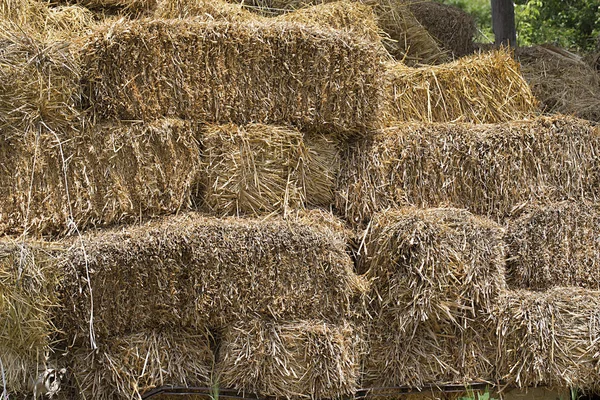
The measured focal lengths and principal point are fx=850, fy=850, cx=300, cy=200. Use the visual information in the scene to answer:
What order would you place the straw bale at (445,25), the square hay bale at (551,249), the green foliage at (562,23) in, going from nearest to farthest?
the square hay bale at (551,249)
the straw bale at (445,25)
the green foliage at (562,23)

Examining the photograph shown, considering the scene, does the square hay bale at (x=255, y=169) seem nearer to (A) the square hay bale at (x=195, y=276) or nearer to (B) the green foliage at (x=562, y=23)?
(A) the square hay bale at (x=195, y=276)

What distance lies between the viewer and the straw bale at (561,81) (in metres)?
5.55

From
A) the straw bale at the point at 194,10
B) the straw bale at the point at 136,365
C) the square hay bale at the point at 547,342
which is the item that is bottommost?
the straw bale at the point at 136,365

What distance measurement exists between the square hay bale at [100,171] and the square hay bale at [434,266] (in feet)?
3.67

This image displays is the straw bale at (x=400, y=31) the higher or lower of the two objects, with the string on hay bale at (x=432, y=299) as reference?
higher

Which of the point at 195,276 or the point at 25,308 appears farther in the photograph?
the point at 195,276

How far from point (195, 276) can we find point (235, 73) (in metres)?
1.12

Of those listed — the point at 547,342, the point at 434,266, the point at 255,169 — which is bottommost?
the point at 547,342

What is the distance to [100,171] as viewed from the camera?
4.44 m

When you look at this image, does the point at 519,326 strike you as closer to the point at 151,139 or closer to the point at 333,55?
the point at 333,55

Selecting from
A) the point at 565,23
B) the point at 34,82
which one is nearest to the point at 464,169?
the point at 34,82

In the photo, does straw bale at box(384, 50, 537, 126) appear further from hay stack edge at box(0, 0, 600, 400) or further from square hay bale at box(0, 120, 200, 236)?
square hay bale at box(0, 120, 200, 236)

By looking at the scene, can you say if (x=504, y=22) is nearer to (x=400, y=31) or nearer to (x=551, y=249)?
(x=400, y=31)

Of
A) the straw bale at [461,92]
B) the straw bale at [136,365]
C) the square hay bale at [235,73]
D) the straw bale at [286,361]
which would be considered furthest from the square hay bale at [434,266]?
the straw bale at [136,365]
